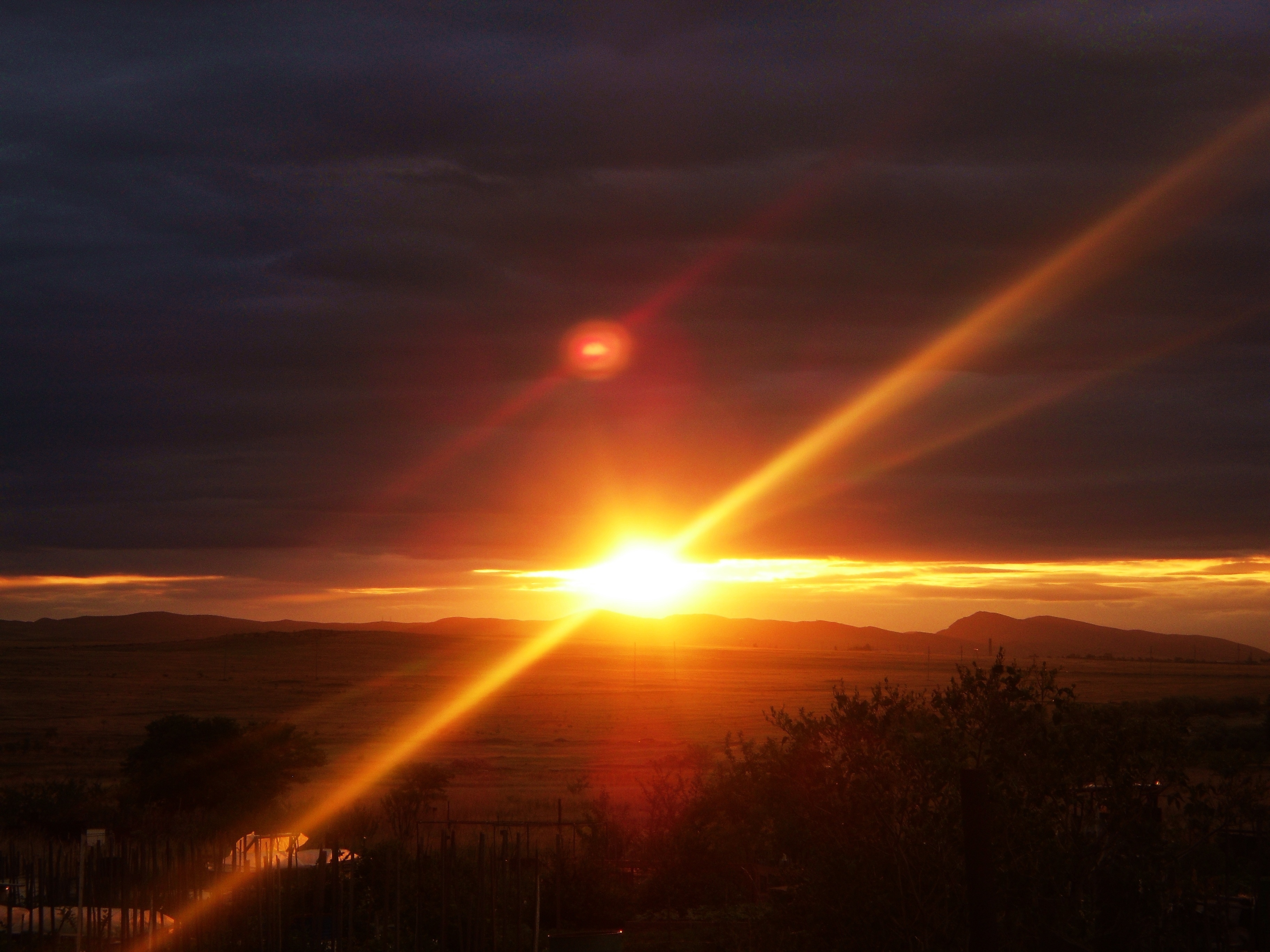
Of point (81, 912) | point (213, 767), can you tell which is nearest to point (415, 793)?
point (213, 767)

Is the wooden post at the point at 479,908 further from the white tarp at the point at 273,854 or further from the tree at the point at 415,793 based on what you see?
the tree at the point at 415,793

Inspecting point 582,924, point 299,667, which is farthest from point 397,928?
point 299,667

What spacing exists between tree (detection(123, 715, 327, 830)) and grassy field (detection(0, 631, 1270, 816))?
19.2 feet

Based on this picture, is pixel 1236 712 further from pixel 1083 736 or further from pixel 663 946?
pixel 1083 736

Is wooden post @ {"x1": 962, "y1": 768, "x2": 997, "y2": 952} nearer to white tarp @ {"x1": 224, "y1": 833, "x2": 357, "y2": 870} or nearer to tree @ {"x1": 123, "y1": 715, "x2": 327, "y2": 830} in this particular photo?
white tarp @ {"x1": 224, "y1": 833, "x2": 357, "y2": 870}

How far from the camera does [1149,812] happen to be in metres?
8.33

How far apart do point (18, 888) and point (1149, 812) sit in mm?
15967

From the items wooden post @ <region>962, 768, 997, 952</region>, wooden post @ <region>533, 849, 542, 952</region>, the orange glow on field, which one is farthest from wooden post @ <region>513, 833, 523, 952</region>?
the orange glow on field

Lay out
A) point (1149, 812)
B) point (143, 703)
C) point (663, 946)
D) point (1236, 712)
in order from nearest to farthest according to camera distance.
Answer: point (1149, 812), point (663, 946), point (1236, 712), point (143, 703)

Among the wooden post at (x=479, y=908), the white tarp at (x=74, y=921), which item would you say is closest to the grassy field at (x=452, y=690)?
the wooden post at (x=479, y=908)

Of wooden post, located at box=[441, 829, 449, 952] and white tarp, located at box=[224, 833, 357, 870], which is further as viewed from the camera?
white tarp, located at box=[224, 833, 357, 870]

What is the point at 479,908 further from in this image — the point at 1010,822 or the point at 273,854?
the point at 1010,822

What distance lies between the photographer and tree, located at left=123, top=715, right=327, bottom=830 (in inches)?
1519

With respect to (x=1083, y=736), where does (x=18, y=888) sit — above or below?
below
